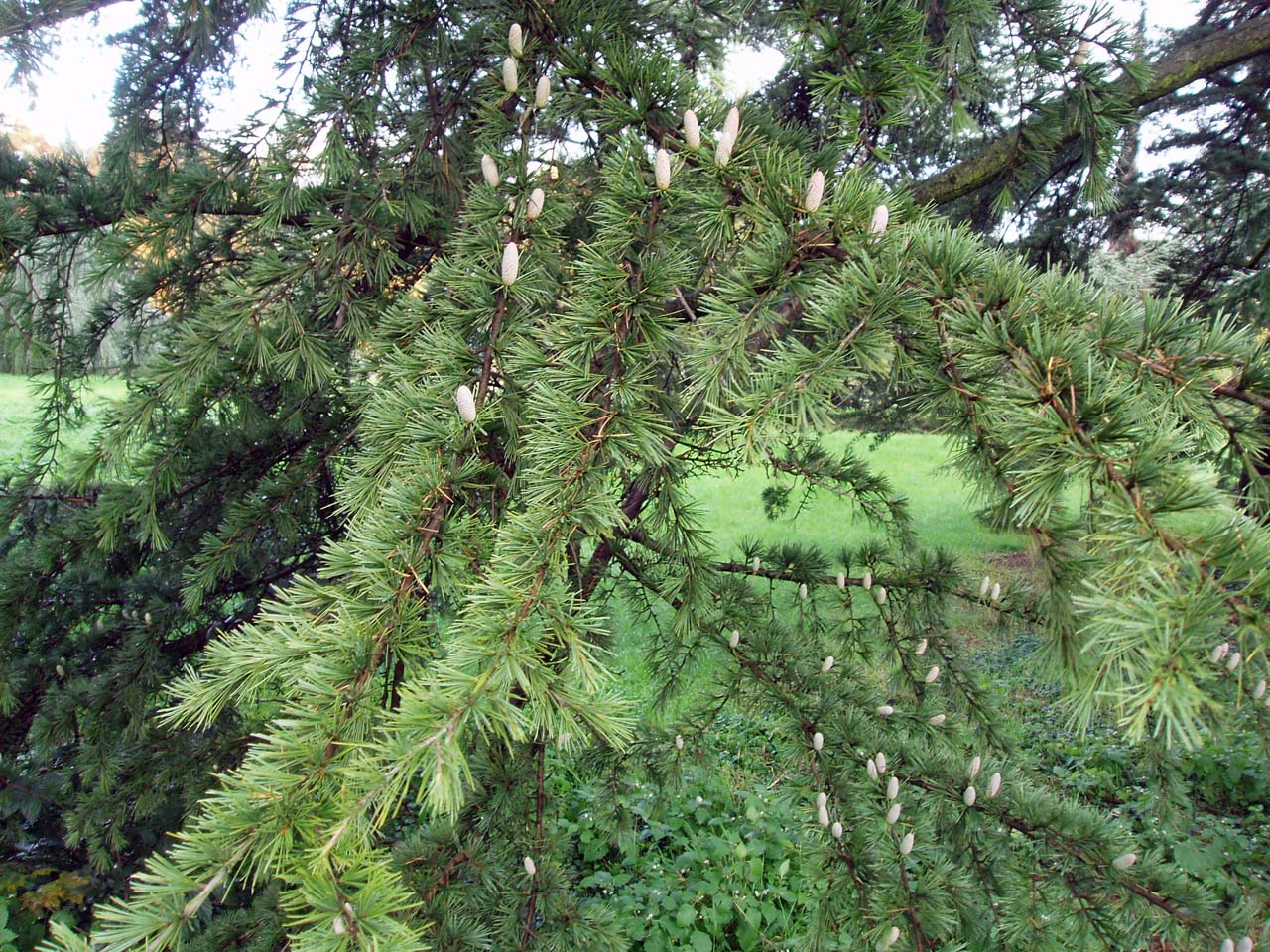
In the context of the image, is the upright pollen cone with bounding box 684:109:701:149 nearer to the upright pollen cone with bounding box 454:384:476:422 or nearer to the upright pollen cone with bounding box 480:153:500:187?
the upright pollen cone with bounding box 480:153:500:187

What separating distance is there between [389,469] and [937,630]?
57.4 inches

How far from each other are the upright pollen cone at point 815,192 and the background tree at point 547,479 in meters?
0.02

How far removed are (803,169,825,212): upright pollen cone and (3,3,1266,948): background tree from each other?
2cm

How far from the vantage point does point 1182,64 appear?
101 inches

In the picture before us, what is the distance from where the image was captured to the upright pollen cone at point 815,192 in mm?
883

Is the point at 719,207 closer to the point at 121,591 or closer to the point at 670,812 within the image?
the point at 121,591

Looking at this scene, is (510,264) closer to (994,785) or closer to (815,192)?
(815,192)

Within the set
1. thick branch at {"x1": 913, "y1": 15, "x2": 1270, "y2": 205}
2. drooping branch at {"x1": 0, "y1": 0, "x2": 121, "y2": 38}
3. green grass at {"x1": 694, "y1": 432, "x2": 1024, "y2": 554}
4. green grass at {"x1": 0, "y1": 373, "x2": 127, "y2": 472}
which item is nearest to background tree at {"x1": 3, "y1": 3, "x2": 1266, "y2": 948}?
drooping branch at {"x1": 0, "y1": 0, "x2": 121, "y2": 38}

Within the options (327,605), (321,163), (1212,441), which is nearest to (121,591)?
(321,163)

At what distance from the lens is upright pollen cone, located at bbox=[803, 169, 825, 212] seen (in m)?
0.88

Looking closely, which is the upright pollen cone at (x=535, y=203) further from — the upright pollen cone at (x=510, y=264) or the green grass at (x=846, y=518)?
the green grass at (x=846, y=518)

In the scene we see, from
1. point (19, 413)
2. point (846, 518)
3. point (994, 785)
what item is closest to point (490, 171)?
point (994, 785)

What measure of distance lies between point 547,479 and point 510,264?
0.32 meters

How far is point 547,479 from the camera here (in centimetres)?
85
